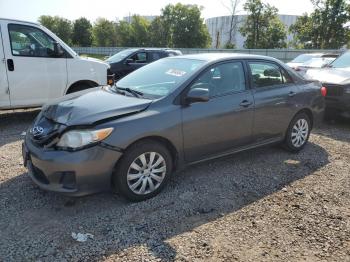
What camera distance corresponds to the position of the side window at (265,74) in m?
5.07

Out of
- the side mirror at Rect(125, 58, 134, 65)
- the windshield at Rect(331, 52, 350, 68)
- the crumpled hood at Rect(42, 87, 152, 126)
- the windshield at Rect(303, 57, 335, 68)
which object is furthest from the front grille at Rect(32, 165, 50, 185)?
the windshield at Rect(303, 57, 335, 68)

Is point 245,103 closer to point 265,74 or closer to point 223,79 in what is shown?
point 223,79

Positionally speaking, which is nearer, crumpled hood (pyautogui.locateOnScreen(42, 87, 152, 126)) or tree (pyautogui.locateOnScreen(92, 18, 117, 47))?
crumpled hood (pyautogui.locateOnScreen(42, 87, 152, 126))

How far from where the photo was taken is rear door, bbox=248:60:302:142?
5.05 metres

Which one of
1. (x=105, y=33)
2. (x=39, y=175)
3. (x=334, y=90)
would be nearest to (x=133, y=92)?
(x=39, y=175)

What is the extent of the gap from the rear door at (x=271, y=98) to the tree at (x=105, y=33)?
51.2m

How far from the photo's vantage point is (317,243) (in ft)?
11.2

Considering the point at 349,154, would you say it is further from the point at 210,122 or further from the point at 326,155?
the point at 210,122

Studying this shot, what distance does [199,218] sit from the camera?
3.77 meters

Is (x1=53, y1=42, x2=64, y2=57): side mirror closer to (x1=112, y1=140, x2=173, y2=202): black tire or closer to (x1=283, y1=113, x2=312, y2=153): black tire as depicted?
(x1=112, y1=140, x2=173, y2=202): black tire

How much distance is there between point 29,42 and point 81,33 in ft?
188

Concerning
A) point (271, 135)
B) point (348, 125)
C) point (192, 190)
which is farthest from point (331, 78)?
point (192, 190)

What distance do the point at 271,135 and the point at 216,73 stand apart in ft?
4.57

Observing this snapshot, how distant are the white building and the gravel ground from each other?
2840 cm
